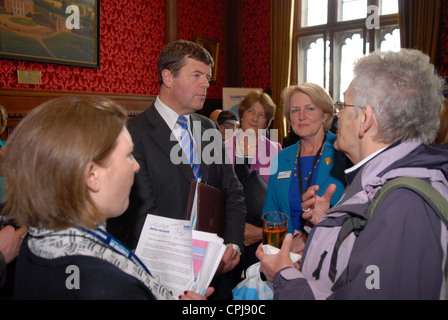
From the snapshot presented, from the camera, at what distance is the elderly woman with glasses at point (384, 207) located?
0.93 m

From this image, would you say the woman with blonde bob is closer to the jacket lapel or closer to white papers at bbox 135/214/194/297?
white papers at bbox 135/214/194/297

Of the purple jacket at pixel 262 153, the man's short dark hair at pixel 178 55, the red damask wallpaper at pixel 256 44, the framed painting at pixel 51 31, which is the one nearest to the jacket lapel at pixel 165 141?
the man's short dark hair at pixel 178 55

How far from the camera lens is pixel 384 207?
0.98 m

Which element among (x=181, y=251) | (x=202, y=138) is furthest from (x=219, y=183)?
(x=181, y=251)

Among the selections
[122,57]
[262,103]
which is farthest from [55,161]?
[122,57]

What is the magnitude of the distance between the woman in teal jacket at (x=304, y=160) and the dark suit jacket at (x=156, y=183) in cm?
43

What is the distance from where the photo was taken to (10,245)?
4.86ft

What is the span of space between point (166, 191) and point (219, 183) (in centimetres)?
41

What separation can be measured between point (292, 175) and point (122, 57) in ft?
13.8

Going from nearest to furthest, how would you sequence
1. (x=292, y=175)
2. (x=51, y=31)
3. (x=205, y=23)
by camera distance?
(x=292, y=175)
(x=51, y=31)
(x=205, y=23)

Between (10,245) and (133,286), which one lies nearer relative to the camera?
(133,286)

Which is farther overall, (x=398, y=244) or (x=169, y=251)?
(x=169, y=251)

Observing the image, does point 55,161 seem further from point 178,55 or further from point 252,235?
point 252,235
